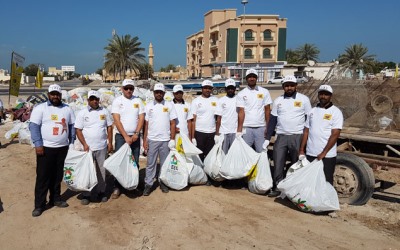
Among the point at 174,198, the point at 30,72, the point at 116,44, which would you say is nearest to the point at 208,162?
the point at 174,198

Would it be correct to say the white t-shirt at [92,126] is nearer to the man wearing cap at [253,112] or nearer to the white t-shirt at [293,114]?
the man wearing cap at [253,112]

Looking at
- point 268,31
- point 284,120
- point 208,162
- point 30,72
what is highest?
point 268,31

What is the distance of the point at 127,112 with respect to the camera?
4.71 meters

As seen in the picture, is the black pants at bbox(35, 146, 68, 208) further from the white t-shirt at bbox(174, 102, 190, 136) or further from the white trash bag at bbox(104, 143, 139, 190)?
the white t-shirt at bbox(174, 102, 190, 136)

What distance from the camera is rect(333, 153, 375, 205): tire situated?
4.35m

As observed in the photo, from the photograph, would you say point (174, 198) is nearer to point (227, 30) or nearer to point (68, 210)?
point (68, 210)

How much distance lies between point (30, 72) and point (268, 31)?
52.9 meters

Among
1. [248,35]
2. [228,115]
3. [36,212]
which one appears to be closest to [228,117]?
[228,115]

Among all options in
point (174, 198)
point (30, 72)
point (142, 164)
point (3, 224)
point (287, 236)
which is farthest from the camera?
point (30, 72)

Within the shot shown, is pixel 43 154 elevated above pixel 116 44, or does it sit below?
below

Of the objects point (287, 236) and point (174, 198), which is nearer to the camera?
point (287, 236)

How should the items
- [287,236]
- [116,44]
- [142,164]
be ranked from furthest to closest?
[116,44] → [142,164] → [287,236]

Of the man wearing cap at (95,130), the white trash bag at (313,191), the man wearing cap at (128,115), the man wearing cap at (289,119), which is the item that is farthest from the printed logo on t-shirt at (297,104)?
the man wearing cap at (95,130)

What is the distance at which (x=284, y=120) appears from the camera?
4.69 m
